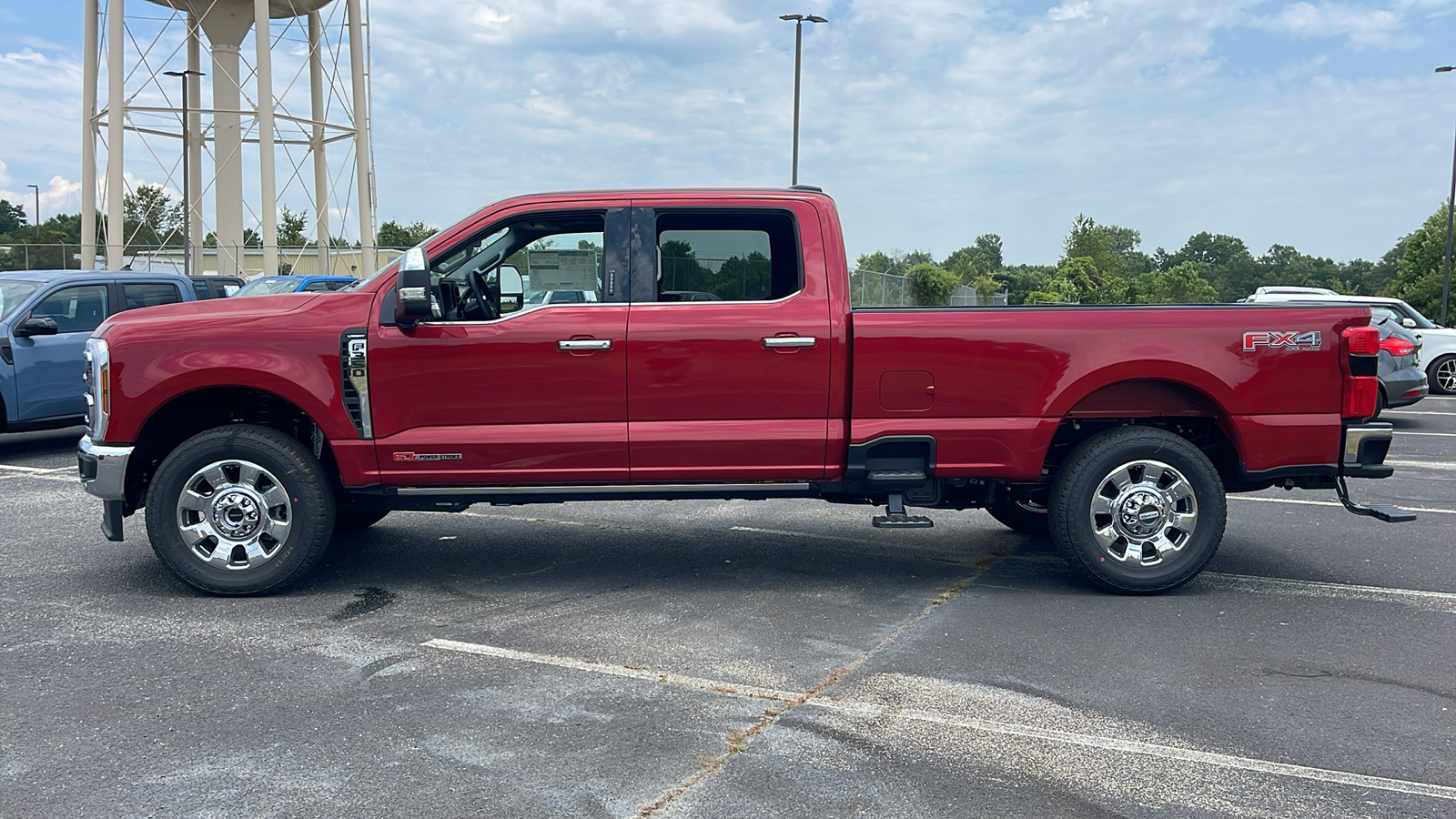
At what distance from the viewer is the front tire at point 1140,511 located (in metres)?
5.92

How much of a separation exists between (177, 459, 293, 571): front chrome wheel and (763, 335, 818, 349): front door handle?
2619mm

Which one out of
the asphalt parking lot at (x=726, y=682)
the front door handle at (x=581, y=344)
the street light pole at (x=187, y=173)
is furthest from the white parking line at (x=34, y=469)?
the street light pole at (x=187, y=173)

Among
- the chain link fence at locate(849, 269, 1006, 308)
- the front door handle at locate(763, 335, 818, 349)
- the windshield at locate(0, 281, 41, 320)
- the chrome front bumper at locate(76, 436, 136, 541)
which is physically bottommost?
the chrome front bumper at locate(76, 436, 136, 541)

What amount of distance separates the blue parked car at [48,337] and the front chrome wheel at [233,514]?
6271 millimetres

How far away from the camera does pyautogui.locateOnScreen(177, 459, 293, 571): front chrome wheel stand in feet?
19.1

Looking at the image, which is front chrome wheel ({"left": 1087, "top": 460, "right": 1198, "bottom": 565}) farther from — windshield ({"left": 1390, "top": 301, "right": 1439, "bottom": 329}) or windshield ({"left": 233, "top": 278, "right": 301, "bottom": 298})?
windshield ({"left": 233, "top": 278, "right": 301, "bottom": 298})

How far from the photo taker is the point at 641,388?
5805 mm

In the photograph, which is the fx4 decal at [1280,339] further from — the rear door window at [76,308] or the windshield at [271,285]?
the windshield at [271,285]

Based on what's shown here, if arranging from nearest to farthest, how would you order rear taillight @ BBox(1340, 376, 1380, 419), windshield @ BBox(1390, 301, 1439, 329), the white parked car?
rear taillight @ BBox(1340, 376, 1380, 419), windshield @ BBox(1390, 301, 1439, 329), the white parked car

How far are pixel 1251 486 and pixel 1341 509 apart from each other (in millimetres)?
3173

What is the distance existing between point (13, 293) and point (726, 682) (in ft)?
33.9

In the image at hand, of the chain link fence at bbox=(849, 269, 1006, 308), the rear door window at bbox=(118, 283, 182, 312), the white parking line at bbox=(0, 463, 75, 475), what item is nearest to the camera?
the white parking line at bbox=(0, 463, 75, 475)

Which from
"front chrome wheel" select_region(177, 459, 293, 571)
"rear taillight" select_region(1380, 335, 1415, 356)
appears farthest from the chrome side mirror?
"rear taillight" select_region(1380, 335, 1415, 356)

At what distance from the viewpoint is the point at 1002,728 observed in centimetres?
416
